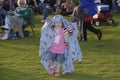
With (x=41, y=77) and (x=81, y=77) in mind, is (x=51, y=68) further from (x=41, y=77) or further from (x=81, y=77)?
(x=81, y=77)

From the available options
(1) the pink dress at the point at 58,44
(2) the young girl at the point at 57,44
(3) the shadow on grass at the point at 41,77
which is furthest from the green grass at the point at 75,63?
(1) the pink dress at the point at 58,44

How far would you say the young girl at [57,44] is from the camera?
9.06 m

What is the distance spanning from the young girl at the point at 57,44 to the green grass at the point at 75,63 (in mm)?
248

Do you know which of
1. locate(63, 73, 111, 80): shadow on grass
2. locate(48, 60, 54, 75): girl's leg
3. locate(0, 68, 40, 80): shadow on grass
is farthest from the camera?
locate(48, 60, 54, 75): girl's leg

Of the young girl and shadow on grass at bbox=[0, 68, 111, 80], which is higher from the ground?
the young girl

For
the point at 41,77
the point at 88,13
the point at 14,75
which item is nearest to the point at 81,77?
the point at 41,77

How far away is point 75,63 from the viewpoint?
10477 mm

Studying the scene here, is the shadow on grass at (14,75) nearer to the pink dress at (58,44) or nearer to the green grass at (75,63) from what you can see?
the green grass at (75,63)

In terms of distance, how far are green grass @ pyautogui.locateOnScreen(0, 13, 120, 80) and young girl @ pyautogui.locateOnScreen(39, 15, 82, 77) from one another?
0.25 m

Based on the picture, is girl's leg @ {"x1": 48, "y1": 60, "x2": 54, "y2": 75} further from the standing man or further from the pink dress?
the standing man

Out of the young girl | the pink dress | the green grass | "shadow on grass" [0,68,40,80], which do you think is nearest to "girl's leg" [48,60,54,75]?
the young girl

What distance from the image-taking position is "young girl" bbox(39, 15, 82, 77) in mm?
9062

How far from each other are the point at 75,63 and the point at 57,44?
5.10ft

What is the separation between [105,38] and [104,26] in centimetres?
316
